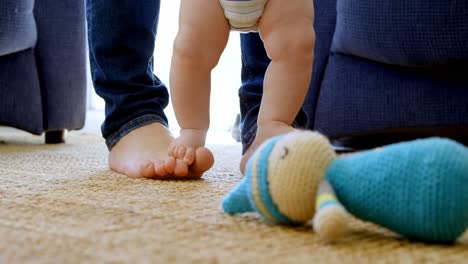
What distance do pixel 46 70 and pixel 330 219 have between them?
51.6 inches

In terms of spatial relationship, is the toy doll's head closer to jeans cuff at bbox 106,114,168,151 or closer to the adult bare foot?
the adult bare foot

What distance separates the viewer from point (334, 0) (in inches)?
52.3

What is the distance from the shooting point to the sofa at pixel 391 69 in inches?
44.3

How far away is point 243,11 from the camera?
2.83 feet

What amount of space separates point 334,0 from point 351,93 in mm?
210

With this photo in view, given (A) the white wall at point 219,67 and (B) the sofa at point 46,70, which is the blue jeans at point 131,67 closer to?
(B) the sofa at point 46,70

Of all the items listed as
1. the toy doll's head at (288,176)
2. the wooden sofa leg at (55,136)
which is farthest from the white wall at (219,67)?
the toy doll's head at (288,176)

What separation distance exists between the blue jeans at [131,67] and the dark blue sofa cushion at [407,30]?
0.24 metres

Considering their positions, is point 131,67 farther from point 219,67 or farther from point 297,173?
point 219,67

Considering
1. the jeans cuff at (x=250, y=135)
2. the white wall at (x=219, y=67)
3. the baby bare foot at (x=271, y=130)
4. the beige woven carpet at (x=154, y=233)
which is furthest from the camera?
the white wall at (x=219, y=67)

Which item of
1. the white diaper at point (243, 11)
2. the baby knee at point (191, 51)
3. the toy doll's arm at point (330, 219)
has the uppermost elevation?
the white diaper at point (243, 11)

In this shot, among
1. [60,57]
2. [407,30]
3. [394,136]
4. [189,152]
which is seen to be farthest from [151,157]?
[60,57]

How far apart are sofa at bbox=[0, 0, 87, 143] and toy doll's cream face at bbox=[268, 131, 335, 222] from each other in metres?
1.13

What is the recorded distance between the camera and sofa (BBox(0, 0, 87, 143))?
1562 millimetres
